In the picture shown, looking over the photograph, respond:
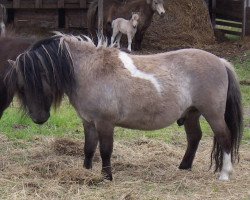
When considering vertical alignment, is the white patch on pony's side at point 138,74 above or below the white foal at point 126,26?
above

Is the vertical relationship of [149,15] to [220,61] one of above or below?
below

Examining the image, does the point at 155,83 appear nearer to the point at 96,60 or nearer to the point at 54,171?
the point at 96,60

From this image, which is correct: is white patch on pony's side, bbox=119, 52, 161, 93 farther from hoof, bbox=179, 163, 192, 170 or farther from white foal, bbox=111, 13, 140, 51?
white foal, bbox=111, 13, 140, 51

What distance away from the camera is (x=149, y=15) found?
16000mm

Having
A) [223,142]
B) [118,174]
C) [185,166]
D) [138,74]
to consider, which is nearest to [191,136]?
[185,166]

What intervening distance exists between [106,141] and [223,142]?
1150mm

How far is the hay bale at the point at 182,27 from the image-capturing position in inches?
663

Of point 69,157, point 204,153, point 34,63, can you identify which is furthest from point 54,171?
point 204,153

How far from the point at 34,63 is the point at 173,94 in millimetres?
1307

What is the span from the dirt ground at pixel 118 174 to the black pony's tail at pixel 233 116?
0.23 meters

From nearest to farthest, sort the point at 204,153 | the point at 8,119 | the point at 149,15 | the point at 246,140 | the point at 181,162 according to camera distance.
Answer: the point at 181,162, the point at 204,153, the point at 246,140, the point at 8,119, the point at 149,15

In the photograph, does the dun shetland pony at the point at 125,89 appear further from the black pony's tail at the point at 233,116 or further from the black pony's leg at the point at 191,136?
the black pony's leg at the point at 191,136

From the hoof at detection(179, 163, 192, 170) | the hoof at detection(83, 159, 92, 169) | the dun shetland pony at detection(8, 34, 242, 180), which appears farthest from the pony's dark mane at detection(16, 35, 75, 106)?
the hoof at detection(179, 163, 192, 170)

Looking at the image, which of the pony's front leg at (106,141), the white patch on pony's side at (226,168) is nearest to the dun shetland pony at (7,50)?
the pony's front leg at (106,141)
